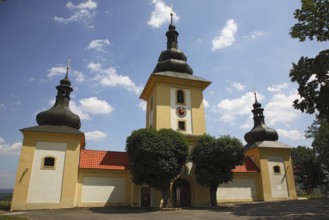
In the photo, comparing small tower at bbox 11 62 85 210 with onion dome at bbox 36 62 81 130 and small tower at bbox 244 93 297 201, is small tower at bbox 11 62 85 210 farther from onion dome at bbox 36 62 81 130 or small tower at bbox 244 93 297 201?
small tower at bbox 244 93 297 201

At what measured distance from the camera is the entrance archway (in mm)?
24984

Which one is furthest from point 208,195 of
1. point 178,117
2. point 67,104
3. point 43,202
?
point 67,104

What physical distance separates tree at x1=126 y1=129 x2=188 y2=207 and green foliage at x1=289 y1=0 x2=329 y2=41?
11.6 meters

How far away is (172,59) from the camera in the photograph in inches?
1189

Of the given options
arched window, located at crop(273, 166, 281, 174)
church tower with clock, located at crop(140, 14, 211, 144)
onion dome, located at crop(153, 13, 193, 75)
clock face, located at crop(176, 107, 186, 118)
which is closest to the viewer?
church tower with clock, located at crop(140, 14, 211, 144)

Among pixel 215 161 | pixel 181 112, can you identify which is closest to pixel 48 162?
pixel 181 112

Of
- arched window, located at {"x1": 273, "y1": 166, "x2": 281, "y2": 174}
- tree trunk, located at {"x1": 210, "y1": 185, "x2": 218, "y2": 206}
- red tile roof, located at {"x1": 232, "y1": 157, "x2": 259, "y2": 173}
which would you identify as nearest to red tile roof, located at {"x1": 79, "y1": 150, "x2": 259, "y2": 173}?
tree trunk, located at {"x1": 210, "y1": 185, "x2": 218, "y2": 206}

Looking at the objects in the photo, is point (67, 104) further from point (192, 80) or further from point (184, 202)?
point (184, 202)

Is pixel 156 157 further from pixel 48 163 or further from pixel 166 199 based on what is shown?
pixel 48 163

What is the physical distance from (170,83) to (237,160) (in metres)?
10.4

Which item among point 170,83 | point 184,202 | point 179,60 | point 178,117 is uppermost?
point 179,60

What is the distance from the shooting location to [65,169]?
23828mm

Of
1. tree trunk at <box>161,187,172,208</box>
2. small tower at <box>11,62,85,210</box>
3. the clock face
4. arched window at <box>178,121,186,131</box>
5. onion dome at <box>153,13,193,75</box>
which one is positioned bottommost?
tree trunk at <box>161,187,172,208</box>

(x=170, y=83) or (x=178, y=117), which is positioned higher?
(x=170, y=83)
